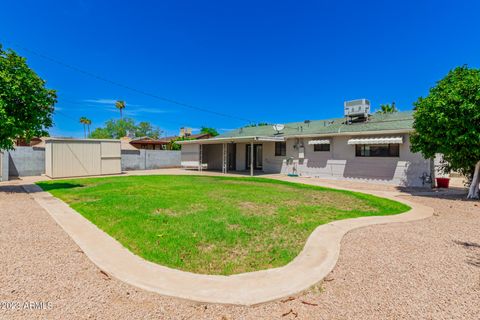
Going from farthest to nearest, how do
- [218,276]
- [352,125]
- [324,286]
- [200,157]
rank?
1. [200,157]
2. [352,125]
3. [218,276]
4. [324,286]

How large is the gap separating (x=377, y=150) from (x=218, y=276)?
14.4 m

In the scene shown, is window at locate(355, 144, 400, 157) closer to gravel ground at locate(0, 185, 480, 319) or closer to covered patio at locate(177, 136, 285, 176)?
covered patio at locate(177, 136, 285, 176)

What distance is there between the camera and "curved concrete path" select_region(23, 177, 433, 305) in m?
3.07

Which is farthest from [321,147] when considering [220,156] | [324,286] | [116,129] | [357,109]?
[116,129]

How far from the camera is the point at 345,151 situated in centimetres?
1634

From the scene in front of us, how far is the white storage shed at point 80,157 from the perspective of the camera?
16.7 meters

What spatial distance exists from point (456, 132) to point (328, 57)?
2034cm

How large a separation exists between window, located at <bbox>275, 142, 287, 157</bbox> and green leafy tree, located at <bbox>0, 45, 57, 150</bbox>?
14814mm

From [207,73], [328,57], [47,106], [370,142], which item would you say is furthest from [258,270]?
[207,73]

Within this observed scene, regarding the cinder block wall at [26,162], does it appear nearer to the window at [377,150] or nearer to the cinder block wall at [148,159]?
the cinder block wall at [148,159]

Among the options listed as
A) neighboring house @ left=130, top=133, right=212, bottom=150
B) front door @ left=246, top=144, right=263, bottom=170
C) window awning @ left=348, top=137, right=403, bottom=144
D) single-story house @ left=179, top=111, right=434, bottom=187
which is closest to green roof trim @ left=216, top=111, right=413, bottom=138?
single-story house @ left=179, top=111, right=434, bottom=187

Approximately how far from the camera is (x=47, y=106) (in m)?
10.9

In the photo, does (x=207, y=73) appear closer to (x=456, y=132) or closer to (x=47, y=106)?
(x=47, y=106)

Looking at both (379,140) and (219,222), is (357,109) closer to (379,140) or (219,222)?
(379,140)
